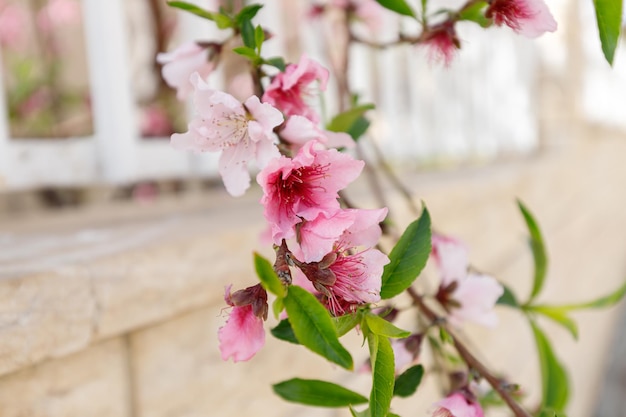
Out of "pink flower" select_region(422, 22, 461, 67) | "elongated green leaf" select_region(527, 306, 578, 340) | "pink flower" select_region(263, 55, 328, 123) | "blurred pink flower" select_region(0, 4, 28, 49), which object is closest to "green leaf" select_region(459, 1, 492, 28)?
"pink flower" select_region(422, 22, 461, 67)

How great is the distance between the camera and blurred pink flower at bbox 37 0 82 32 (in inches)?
88.2

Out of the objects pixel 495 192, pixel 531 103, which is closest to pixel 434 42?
pixel 495 192

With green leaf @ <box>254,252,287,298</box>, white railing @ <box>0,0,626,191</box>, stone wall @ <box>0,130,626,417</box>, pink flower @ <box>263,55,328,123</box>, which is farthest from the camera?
white railing @ <box>0,0,626,191</box>

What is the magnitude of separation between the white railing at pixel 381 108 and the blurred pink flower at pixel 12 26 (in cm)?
83

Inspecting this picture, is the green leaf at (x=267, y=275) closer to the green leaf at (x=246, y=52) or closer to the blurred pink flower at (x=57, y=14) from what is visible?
the green leaf at (x=246, y=52)

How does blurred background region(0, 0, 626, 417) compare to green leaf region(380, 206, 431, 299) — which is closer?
green leaf region(380, 206, 431, 299)

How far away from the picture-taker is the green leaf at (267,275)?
0.35 m

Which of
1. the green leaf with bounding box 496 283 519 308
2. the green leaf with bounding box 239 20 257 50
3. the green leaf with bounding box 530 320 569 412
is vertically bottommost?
the green leaf with bounding box 530 320 569 412

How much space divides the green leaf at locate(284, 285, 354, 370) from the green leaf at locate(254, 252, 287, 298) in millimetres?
11

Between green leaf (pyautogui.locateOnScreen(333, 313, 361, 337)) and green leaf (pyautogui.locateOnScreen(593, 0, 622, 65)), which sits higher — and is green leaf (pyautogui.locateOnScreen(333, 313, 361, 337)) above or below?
below

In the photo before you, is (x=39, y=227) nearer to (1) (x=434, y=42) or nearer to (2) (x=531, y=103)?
(1) (x=434, y=42)

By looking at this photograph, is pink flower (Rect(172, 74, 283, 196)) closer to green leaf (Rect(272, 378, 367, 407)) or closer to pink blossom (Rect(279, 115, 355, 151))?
pink blossom (Rect(279, 115, 355, 151))

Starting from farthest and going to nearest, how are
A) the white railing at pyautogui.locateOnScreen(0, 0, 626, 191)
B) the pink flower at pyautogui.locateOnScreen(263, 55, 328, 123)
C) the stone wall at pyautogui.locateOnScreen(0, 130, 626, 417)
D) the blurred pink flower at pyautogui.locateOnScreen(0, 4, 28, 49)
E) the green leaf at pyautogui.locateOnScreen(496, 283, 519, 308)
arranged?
1. the blurred pink flower at pyautogui.locateOnScreen(0, 4, 28, 49)
2. the white railing at pyautogui.locateOnScreen(0, 0, 626, 191)
3. the green leaf at pyautogui.locateOnScreen(496, 283, 519, 308)
4. the stone wall at pyautogui.locateOnScreen(0, 130, 626, 417)
5. the pink flower at pyautogui.locateOnScreen(263, 55, 328, 123)

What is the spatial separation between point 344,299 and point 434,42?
0.25 m
